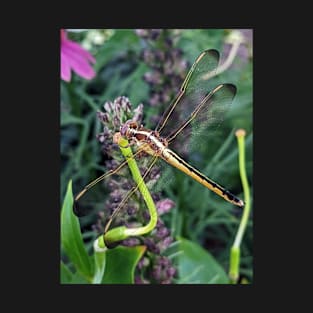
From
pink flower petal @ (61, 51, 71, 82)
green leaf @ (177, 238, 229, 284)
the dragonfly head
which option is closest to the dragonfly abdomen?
the dragonfly head

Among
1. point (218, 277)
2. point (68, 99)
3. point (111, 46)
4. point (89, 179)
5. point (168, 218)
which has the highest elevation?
point (111, 46)

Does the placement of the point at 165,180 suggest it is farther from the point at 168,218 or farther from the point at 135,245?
the point at 168,218

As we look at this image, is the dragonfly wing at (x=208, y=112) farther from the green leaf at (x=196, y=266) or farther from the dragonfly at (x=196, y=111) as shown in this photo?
the green leaf at (x=196, y=266)

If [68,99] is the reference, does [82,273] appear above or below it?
below

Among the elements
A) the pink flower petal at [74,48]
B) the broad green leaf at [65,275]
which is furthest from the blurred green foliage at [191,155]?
the broad green leaf at [65,275]

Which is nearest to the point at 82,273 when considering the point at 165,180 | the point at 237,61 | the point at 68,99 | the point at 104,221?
the point at 104,221

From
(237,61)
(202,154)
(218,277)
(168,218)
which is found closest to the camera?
(218,277)
